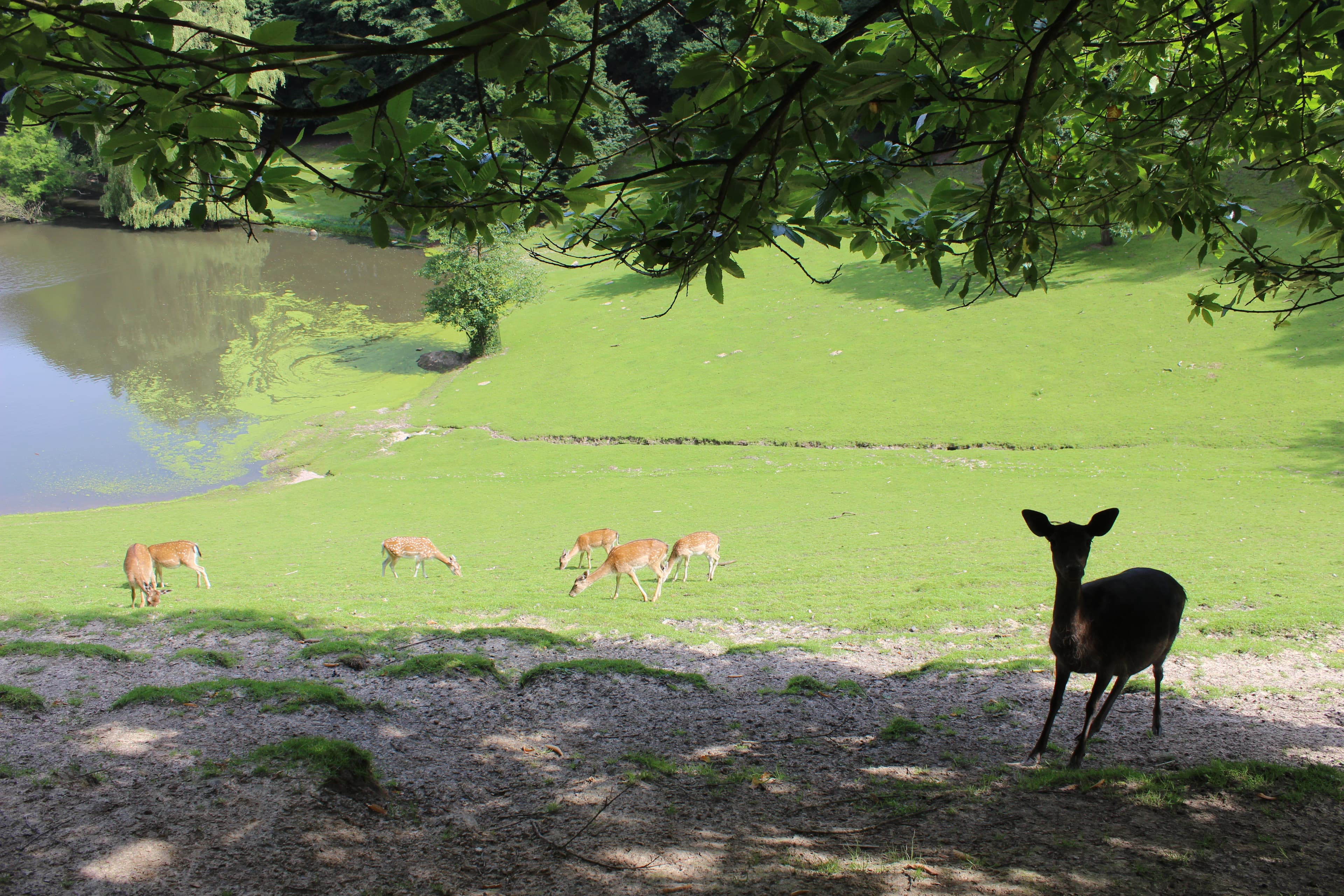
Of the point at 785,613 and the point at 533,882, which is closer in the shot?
the point at 533,882

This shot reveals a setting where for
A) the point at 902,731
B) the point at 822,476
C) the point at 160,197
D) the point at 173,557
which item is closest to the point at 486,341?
the point at 822,476

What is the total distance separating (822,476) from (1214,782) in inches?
544

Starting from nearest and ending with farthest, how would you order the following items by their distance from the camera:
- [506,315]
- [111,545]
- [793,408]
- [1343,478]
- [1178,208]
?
[1178,208]
[111,545]
[1343,478]
[793,408]
[506,315]

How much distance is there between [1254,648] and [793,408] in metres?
15.7

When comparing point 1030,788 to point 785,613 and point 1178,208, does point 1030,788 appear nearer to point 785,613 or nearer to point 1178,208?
point 1178,208

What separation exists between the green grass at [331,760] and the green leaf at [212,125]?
301 cm

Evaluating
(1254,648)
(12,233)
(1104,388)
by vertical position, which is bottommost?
(1254,648)

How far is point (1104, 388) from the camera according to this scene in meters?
21.3

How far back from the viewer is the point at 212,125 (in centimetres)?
256

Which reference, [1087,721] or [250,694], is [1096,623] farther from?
[250,694]

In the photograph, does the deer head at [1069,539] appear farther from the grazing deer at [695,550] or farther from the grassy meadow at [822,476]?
the grazing deer at [695,550]

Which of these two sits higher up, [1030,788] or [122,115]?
[122,115]

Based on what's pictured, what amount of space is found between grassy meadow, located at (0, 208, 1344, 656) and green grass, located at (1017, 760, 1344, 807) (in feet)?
10.1

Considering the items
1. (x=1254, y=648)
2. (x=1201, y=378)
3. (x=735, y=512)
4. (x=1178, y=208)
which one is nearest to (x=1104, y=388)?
(x=1201, y=378)
